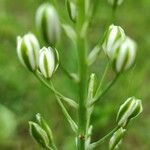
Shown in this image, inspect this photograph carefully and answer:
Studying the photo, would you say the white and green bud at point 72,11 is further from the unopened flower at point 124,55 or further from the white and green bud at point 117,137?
the white and green bud at point 117,137

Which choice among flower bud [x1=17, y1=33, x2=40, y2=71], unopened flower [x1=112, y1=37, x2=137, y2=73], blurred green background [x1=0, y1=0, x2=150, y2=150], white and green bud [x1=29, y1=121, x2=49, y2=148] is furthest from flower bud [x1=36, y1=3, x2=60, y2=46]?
blurred green background [x1=0, y1=0, x2=150, y2=150]

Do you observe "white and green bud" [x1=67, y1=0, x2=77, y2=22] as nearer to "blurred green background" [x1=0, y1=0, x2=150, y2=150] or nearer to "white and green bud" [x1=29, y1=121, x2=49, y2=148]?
"white and green bud" [x1=29, y1=121, x2=49, y2=148]

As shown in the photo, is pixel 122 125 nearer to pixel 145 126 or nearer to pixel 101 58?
pixel 145 126

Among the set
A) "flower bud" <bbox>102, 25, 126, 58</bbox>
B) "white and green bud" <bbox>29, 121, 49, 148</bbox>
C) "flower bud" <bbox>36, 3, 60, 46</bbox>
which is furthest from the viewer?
"white and green bud" <bbox>29, 121, 49, 148</bbox>

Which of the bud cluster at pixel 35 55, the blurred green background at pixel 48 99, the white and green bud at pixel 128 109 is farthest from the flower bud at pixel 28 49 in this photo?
the blurred green background at pixel 48 99

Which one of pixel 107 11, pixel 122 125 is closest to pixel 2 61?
pixel 107 11

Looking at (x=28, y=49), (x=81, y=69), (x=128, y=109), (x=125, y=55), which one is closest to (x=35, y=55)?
(x=28, y=49)
